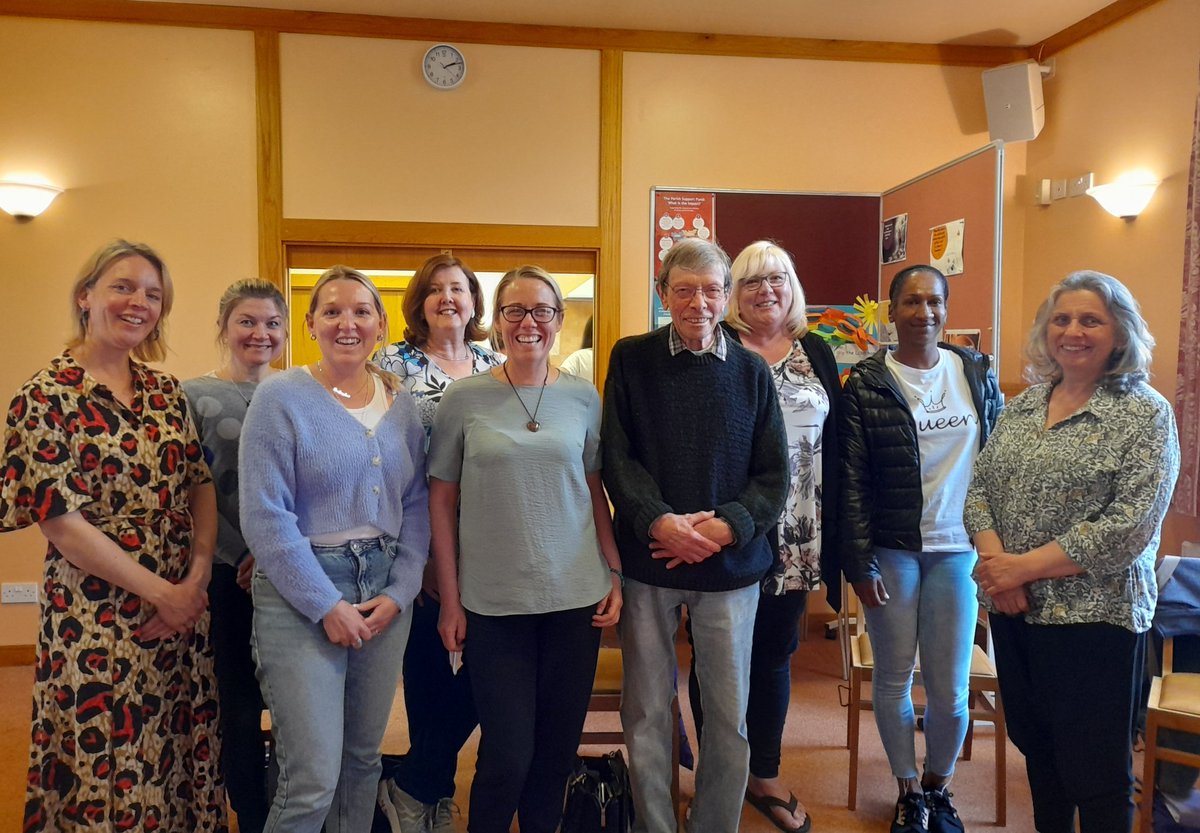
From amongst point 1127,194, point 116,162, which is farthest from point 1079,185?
point 116,162

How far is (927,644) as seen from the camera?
2172 millimetres

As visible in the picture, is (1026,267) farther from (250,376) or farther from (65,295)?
(65,295)

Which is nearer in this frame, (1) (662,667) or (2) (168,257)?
(1) (662,667)

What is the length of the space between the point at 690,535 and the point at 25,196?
349cm

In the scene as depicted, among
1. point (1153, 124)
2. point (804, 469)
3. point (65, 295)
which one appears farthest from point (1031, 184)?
point (65, 295)

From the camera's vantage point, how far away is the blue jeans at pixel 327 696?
162cm

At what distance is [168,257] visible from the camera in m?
3.71

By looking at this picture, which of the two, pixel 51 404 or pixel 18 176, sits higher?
pixel 18 176

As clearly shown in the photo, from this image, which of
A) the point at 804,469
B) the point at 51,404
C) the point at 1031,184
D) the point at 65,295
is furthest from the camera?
the point at 1031,184

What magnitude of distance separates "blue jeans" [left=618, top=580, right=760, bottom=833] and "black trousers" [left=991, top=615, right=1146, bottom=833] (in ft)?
2.14

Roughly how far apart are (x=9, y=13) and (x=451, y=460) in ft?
11.4

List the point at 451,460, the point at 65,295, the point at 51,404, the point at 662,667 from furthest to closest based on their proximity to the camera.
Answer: the point at 65,295
the point at 662,667
the point at 451,460
the point at 51,404

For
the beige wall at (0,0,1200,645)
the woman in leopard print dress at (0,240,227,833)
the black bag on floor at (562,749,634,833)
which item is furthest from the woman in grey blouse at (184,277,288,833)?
the beige wall at (0,0,1200,645)

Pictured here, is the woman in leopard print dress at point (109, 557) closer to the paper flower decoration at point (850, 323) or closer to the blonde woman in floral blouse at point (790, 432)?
the blonde woman in floral blouse at point (790, 432)
